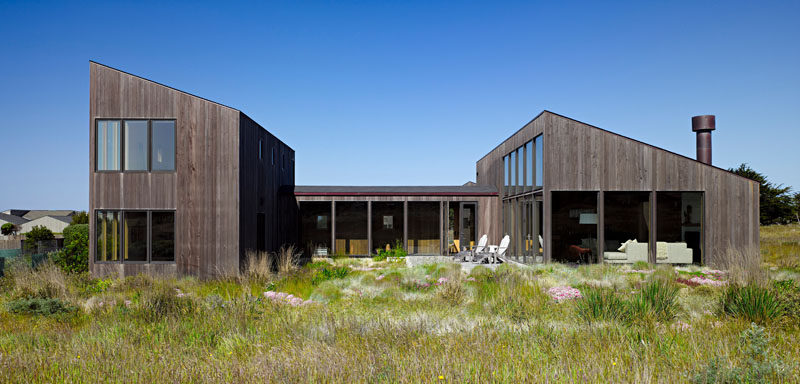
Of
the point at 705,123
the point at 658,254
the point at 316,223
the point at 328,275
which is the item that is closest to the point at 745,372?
the point at 328,275

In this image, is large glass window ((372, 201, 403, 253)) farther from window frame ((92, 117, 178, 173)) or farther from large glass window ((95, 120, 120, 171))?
large glass window ((95, 120, 120, 171))

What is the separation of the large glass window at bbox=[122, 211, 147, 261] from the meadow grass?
311 cm

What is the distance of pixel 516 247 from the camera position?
1441 cm

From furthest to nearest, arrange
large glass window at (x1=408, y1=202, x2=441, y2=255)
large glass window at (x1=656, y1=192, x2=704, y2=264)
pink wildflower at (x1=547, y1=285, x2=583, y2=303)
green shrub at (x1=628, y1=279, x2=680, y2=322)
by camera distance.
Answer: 1. large glass window at (x1=408, y1=202, x2=441, y2=255)
2. large glass window at (x1=656, y1=192, x2=704, y2=264)
3. pink wildflower at (x1=547, y1=285, x2=583, y2=303)
4. green shrub at (x1=628, y1=279, x2=680, y2=322)

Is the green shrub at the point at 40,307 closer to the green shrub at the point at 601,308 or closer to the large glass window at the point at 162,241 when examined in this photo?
the large glass window at the point at 162,241

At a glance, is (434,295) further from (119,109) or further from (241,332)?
(119,109)

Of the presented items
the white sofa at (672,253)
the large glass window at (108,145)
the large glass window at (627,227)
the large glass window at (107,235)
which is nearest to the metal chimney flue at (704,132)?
the large glass window at (627,227)

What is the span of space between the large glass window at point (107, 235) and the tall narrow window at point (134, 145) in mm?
1155

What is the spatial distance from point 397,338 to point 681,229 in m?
12.1

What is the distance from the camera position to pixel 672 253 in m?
12.7

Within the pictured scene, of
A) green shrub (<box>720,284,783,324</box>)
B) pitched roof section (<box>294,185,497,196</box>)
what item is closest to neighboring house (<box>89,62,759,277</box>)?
pitched roof section (<box>294,185,497,196</box>)

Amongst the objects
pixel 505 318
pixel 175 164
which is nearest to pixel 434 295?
pixel 505 318

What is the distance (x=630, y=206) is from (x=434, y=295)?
10715 millimetres

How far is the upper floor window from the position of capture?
1138 cm
